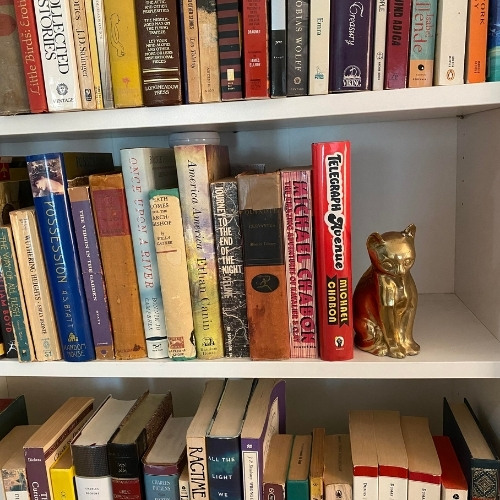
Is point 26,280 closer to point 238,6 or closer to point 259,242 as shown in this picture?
point 259,242

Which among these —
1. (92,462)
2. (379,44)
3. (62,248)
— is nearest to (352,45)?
(379,44)

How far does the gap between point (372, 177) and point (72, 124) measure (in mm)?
515

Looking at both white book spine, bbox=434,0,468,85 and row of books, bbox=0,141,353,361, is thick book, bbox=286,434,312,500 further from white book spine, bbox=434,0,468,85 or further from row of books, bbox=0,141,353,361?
white book spine, bbox=434,0,468,85

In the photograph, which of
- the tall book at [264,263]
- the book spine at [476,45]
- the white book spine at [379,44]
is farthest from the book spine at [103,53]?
the book spine at [476,45]

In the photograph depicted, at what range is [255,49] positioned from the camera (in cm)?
65

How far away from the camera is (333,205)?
0.66 metres

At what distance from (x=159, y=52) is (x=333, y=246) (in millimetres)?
327

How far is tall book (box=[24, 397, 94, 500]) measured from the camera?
79 cm

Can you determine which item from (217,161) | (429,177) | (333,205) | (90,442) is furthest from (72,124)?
(429,177)

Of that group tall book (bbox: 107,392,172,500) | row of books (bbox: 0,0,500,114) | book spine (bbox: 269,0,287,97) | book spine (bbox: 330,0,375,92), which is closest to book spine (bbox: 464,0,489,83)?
row of books (bbox: 0,0,500,114)

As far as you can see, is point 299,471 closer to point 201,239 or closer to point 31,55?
point 201,239

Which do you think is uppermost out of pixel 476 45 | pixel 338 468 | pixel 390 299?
pixel 476 45

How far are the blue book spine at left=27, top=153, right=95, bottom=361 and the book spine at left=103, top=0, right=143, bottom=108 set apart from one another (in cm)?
12

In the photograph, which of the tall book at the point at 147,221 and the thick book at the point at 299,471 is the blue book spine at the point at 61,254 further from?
the thick book at the point at 299,471
